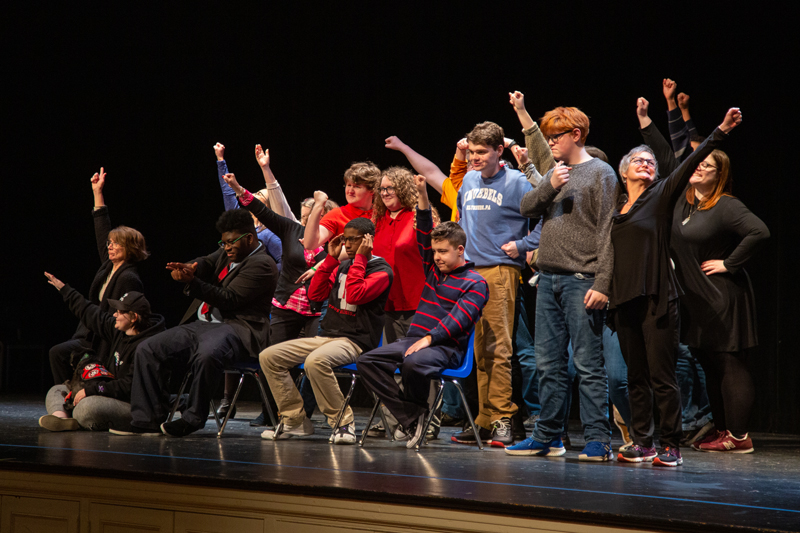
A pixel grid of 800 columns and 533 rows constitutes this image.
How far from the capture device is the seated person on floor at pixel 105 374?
151 inches

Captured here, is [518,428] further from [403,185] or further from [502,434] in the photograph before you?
[403,185]

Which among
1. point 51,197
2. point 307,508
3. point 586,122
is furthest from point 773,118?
point 51,197

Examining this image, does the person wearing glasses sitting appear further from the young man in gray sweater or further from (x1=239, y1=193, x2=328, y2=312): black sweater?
the young man in gray sweater

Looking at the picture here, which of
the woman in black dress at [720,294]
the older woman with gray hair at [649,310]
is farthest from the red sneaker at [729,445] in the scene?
the older woman with gray hair at [649,310]

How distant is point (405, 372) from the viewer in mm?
3275

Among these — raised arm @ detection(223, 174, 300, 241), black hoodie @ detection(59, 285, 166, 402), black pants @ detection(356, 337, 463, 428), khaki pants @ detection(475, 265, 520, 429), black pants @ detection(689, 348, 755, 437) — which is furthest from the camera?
raised arm @ detection(223, 174, 300, 241)

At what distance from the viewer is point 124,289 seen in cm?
432

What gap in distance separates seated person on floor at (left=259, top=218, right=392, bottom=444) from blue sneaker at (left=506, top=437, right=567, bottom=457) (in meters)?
0.84

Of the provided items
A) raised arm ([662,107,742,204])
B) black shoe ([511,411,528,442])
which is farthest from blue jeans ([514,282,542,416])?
raised arm ([662,107,742,204])

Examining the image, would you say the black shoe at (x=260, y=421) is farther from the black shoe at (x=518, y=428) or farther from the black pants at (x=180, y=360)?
the black shoe at (x=518, y=428)

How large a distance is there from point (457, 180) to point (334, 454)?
1786 millimetres

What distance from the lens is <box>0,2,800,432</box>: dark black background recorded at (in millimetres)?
4305

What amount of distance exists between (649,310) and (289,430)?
1925 millimetres

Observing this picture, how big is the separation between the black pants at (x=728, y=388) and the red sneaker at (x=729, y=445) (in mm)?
35
